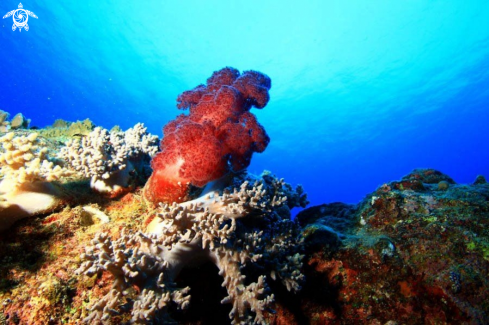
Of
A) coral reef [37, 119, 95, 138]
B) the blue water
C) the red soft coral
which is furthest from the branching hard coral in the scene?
the blue water

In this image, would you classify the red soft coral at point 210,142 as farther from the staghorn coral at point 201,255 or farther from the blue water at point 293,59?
the blue water at point 293,59

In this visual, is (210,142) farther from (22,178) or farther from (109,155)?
(22,178)

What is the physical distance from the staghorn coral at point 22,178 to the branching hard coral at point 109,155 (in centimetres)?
37

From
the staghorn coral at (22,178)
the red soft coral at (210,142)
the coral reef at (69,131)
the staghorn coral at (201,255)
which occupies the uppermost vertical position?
the coral reef at (69,131)

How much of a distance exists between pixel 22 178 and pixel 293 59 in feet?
A: 220

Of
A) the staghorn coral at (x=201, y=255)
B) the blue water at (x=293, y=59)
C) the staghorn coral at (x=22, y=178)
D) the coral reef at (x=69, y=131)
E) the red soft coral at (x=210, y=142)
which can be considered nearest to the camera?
the staghorn coral at (x=201, y=255)

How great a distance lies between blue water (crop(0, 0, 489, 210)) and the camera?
47125 millimetres

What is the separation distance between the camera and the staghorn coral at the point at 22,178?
2.81 m

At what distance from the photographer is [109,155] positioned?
365cm

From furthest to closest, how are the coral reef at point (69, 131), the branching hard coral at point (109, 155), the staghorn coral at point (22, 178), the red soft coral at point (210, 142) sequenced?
1. the coral reef at point (69, 131)
2. the branching hard coral at point (109, 155)
3. the red soft coral at point (210, 142)
4. the staghorn coral at point (22, 178)

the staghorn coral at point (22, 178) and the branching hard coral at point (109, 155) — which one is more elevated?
the branching hard coral at point (109, 155)

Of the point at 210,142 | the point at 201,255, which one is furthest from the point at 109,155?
the point at 201,255

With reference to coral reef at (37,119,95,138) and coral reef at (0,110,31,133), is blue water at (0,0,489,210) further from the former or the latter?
coral reef at (37,119,95,138)

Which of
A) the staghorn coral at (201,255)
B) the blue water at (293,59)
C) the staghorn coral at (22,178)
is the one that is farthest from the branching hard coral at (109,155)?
the blue water at (293,59)
